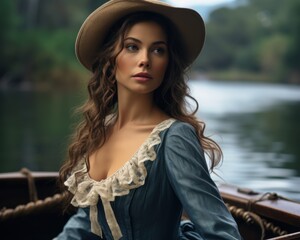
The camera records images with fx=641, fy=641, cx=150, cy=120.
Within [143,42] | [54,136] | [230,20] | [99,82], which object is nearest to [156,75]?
[143,42]

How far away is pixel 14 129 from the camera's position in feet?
34.4

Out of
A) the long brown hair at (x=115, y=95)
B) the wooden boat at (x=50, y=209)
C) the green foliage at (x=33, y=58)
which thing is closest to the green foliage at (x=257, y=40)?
the green foliage at (x=33, y=58)

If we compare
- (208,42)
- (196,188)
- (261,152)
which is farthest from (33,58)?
(196,188)

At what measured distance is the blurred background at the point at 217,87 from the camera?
6.63 m

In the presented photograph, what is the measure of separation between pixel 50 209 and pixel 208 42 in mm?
51110

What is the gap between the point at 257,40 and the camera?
2037 inches

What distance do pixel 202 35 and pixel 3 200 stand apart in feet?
4.30

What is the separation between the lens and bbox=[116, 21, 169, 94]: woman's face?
1.56 m

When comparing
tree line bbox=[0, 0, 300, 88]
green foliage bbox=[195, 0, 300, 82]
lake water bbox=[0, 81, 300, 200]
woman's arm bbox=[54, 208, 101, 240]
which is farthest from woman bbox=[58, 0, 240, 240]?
green foliage bbox=[195, 0, 300, 82]

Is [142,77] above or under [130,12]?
under

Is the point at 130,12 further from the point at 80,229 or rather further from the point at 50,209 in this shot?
the point at 50,209

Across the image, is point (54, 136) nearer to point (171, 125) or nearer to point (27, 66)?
point (171, 125)

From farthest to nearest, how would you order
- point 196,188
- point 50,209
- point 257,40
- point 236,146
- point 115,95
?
point 257,40
point 236,146
point 50,209
point 115,95
point 196,188

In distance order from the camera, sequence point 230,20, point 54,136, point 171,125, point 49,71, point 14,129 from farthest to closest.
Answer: point 230,20 < point 49,71 < point 14,129 < point 54,136 < point 171,125
